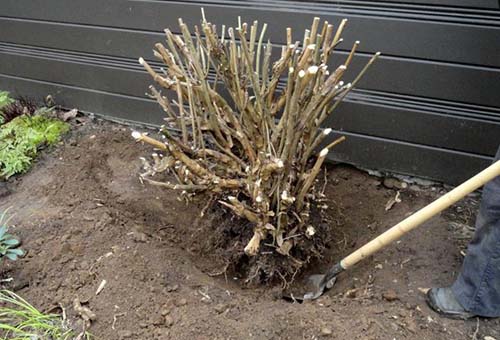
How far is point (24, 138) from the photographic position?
10.6 feet

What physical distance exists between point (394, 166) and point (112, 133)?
1901 millimetres

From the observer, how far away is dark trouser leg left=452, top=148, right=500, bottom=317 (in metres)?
1.84

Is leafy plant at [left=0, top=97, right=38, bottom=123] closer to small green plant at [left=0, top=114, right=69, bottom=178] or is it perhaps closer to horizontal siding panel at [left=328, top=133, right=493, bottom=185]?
small green plant at [left=0, top=114, right=69, bottom=178]

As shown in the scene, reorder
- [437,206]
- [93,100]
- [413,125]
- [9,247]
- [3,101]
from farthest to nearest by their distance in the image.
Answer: [93,100] < [3,101] < [413,125] < [9,247] < [437,206]

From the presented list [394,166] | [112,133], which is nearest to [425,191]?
[394,166]

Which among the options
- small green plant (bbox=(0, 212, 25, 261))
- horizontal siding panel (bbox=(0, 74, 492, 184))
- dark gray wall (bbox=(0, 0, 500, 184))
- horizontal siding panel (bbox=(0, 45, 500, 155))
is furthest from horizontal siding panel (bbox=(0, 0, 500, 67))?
small green plant (bbox=(0, 212, 25, 261))

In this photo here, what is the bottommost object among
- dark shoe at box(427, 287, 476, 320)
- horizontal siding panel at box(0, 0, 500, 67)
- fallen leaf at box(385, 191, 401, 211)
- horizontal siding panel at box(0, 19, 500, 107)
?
fallen leaf at box(385, 191, 401, 211)

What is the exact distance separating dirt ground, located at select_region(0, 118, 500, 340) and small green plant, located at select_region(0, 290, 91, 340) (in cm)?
6

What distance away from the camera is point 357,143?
114 inches

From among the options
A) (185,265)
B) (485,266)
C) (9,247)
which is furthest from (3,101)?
(485,266)

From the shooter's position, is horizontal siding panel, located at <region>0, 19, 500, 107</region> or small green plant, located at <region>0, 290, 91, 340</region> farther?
horizontal siding panel, located at <region>0, 19, 500, 107</region>

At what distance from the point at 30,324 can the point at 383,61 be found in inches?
81.1

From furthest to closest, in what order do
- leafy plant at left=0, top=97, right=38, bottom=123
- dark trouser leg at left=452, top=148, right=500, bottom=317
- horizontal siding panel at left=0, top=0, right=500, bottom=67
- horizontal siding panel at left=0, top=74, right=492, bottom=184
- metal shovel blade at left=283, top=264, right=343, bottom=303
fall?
leafy plant at left=0, top=97, right=38, bottom=123 < horizontal siding panel at left=0, top=74, right=492, bottom=184 < horizontal siding panel at left=0, top=0, right=500, bottom=67 < metal shovel blade at left=283, top=264, right=343, bottom=303 < dark trouser leg at left=452, top=148, right=500, bottom=317

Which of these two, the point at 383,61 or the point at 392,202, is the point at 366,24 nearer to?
the point at 383,61
